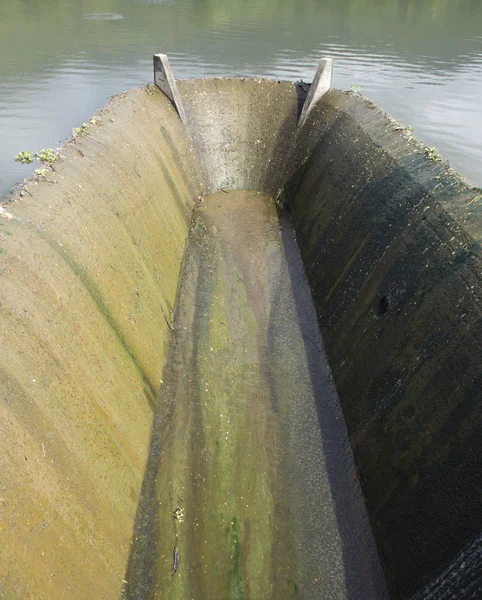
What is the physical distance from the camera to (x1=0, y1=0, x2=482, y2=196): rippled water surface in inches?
796

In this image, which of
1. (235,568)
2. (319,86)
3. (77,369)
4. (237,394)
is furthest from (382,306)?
(319,86)

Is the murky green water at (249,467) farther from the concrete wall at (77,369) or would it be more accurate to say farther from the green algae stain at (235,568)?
the concrete wall at (77,369)

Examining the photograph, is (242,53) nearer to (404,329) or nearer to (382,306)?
(382,306)

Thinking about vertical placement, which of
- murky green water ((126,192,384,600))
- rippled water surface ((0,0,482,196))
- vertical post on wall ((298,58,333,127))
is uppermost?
vertical post on wall ((298,58,333,127))

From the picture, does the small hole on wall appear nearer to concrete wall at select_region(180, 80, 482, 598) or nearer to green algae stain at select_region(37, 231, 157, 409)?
concrete wall at select_region(180, 80, 482, 598)

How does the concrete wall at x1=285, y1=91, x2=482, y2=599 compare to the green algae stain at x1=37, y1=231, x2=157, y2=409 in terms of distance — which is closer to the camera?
the concrete wall at x1=285, y1=91, x2=482, y2=599

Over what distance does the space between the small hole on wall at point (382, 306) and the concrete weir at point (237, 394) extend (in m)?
0.13

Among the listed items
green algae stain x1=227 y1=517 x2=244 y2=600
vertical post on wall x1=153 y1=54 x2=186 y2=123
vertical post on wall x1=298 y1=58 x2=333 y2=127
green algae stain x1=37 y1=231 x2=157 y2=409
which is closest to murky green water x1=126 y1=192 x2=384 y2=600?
green algae stain x1=227 y1=517 x2=244 y2=600

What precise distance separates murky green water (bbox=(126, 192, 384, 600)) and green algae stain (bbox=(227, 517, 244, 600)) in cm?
2

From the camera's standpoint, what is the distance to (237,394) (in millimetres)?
10484

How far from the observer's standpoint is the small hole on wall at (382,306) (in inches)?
394

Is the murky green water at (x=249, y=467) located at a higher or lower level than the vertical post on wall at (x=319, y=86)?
lower

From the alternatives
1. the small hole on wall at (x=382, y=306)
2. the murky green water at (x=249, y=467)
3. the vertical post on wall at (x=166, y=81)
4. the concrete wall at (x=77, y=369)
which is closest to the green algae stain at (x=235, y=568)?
the murky green water at (x=249, y=467)

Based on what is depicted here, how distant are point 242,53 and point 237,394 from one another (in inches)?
1131
